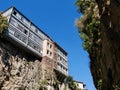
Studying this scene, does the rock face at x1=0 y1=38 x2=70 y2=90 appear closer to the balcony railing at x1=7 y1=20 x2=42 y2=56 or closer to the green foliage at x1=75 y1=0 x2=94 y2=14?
the balcony railing at x1=7 y1=20 x2=42 y2=56

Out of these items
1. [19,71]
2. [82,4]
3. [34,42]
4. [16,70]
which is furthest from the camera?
[34,42]

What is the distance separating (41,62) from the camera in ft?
166

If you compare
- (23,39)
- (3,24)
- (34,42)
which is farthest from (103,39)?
(34,42)

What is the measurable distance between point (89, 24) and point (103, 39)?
3.32 m

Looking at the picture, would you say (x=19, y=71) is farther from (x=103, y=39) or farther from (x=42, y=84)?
(x=103, y=39)

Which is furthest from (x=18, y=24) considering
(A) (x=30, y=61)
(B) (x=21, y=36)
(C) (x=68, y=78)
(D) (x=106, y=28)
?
(D) (x=106, y=28)

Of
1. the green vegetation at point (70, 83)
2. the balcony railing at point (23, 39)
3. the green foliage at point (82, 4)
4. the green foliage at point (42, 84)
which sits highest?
the balcony railing at point (23, 39)

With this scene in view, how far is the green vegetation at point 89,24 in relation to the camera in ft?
57.9

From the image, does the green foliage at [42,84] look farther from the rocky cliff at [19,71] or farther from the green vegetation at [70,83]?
the green vegetation at [70,83]

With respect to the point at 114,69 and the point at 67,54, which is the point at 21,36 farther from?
the point at 114,69

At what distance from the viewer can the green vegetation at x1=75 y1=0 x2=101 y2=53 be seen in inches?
695

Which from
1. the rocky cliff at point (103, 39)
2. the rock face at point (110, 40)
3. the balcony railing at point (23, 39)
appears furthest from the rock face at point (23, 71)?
the rock face at point (110, 40)

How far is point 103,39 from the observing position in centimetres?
1505

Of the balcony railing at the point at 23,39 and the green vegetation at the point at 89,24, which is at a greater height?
the balcony railing at the point at 23,39
